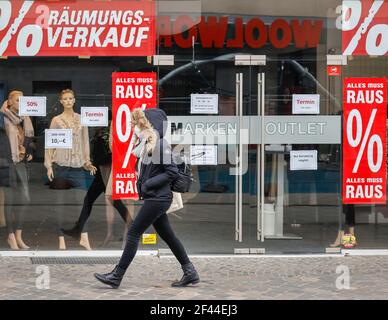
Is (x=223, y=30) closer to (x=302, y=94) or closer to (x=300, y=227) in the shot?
(x=302, y=94)

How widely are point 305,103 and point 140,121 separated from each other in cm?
278

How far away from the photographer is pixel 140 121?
6.98 metres

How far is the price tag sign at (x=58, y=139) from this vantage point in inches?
348

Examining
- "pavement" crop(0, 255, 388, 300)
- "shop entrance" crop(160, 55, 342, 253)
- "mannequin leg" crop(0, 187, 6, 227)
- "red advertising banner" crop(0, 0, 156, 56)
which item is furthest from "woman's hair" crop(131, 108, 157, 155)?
"mannequin leg" crop(0, 187, 6, 227)

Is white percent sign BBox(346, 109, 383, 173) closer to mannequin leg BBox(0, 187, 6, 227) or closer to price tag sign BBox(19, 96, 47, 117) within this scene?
price tag sign BBox(19, 96, 47, 117)

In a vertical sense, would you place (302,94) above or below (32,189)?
above

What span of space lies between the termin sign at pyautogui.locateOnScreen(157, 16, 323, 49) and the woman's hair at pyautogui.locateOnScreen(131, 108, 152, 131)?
2034 mm

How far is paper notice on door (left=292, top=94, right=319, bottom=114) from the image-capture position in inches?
348

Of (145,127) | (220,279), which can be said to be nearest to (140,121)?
(145,127)

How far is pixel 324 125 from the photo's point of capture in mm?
8828

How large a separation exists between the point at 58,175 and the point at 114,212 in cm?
88
